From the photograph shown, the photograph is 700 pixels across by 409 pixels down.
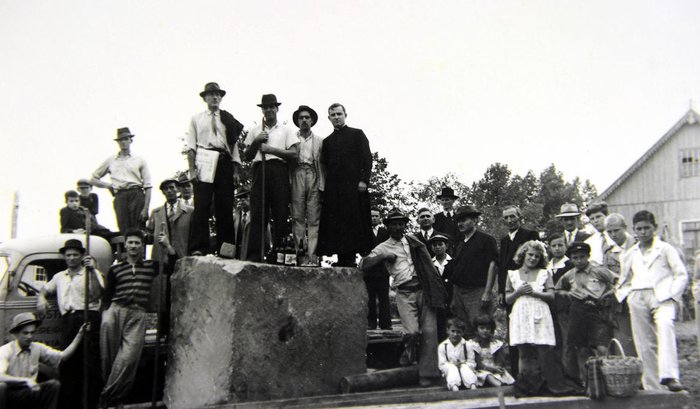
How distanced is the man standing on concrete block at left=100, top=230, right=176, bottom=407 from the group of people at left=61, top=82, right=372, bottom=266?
2.19ft

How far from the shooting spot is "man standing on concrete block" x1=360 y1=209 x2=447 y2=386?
685 centimetres

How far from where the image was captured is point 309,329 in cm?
650

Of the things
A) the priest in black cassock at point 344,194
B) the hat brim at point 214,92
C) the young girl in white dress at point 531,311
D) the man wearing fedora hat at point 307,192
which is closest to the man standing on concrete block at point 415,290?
the priest in black cassock at point 344,194

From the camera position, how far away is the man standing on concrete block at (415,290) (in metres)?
6.85

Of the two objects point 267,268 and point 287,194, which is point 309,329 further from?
point 287,194

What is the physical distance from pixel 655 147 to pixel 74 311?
19838 millimetres

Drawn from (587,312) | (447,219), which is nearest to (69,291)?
(447,219)

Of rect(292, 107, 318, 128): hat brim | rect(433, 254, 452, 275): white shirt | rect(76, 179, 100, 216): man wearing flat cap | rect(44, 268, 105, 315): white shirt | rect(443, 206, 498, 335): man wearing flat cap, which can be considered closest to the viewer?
rect(44, 268, 105, 315): white shirt

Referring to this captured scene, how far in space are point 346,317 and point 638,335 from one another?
3.00 meters

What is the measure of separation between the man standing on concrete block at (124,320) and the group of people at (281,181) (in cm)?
67

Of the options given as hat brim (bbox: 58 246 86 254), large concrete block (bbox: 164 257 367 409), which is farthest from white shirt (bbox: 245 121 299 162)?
hat brim (bbox: 58 246 86 254)

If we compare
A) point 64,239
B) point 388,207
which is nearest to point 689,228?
point 388,207

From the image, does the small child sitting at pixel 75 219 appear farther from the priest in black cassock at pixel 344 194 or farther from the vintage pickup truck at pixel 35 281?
the priest in black cassock at pixel 344 194

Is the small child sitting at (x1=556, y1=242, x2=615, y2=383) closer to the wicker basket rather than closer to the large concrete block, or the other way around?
the wicker basket
